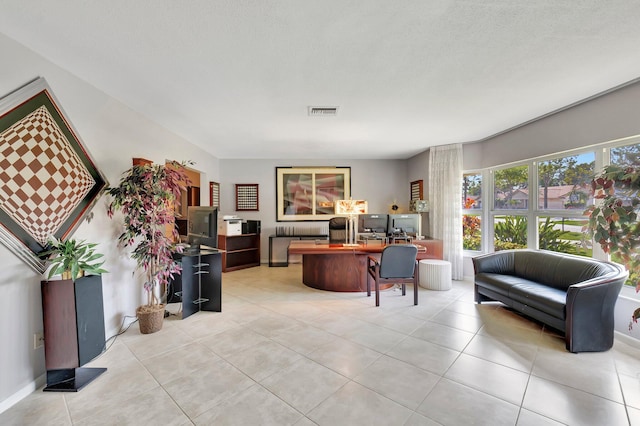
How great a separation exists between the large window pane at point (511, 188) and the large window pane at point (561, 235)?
41 cm

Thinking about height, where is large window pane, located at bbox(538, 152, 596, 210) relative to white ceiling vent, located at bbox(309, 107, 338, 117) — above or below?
below

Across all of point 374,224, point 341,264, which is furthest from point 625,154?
point 341,264

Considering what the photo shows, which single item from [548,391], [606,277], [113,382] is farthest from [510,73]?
[113,382]

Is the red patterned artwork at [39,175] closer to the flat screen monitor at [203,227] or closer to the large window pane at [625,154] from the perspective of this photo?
the flat screen monitor at [203,227]

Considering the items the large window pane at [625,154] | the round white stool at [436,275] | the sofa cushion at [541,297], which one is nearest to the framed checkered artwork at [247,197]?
the round white stool at [436,275]

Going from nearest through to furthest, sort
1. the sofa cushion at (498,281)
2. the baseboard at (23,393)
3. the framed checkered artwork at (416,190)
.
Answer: the baseboard at (23,393) → the sofa cushion at (498,281) → the framed checkered artwork at (416,190)

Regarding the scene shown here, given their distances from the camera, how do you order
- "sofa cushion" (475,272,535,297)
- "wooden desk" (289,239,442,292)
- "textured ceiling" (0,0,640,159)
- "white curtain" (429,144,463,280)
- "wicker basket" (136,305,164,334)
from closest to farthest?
1. "textured ceiling" (0,0,640,159)
2. "wicker basket" (136,305,164,334)
3. "sofa cushion" (475,272,535,297)
4. "wooden desk" (289,239,442,292)
5. "white curtain" (429,144,463,280)

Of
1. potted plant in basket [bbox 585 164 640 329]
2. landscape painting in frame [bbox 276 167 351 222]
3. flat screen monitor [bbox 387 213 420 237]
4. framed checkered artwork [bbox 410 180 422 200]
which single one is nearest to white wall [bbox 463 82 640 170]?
potted plant in basket [bbox 585 164 640 329]

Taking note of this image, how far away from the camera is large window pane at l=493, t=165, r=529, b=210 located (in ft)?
13.0

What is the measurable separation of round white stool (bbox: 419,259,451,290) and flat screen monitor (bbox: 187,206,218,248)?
338 centimetres

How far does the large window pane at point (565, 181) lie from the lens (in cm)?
Result: 309

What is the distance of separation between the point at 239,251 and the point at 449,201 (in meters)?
4.47

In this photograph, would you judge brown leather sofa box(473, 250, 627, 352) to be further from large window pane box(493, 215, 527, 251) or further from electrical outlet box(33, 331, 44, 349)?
electrical outlet box(33, 331, 44, 349)

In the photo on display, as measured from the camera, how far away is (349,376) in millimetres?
1996
